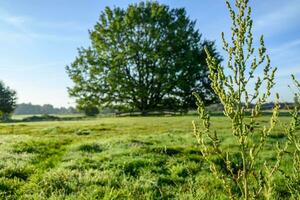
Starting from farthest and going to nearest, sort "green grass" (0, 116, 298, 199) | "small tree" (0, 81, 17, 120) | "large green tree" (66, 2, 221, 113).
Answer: "small tree" (0, 81, 17, 120), "large green tree" (66, 2, 221, 113), "green grass" (0, 116, 298, 199)

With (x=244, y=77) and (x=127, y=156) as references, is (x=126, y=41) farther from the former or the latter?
(x=244, y=77)

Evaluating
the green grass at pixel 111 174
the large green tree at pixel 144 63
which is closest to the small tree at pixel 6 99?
the large green tree at pixel 144 63

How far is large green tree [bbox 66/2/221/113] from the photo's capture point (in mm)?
55562

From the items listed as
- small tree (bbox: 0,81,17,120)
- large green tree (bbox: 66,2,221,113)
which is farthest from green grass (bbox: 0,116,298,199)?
small tree (bbox: 0,81,17,120)

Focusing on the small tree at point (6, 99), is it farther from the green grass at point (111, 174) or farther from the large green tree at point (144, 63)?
the green grass at point (111, 174)

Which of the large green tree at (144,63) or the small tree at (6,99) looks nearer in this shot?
the large green tree at (144,63)

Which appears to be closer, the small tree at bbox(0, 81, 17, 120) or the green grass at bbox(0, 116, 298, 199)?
the green grass at bbox(0, 116, 298, 199)

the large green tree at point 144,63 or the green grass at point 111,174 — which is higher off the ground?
the large green tree at point 144,63

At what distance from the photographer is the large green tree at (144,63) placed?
5556cm

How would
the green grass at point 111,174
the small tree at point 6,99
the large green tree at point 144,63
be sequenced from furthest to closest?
the small tree at point 6,99, the large green tree at point 144,63, the green grass at point 111,174

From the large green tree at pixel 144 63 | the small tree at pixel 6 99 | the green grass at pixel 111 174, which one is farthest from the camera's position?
the small tree at pixel 6 99

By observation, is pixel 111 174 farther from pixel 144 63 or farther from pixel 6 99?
pixel 6 99

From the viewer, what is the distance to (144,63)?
189 feet

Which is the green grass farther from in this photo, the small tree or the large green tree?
the small tree
